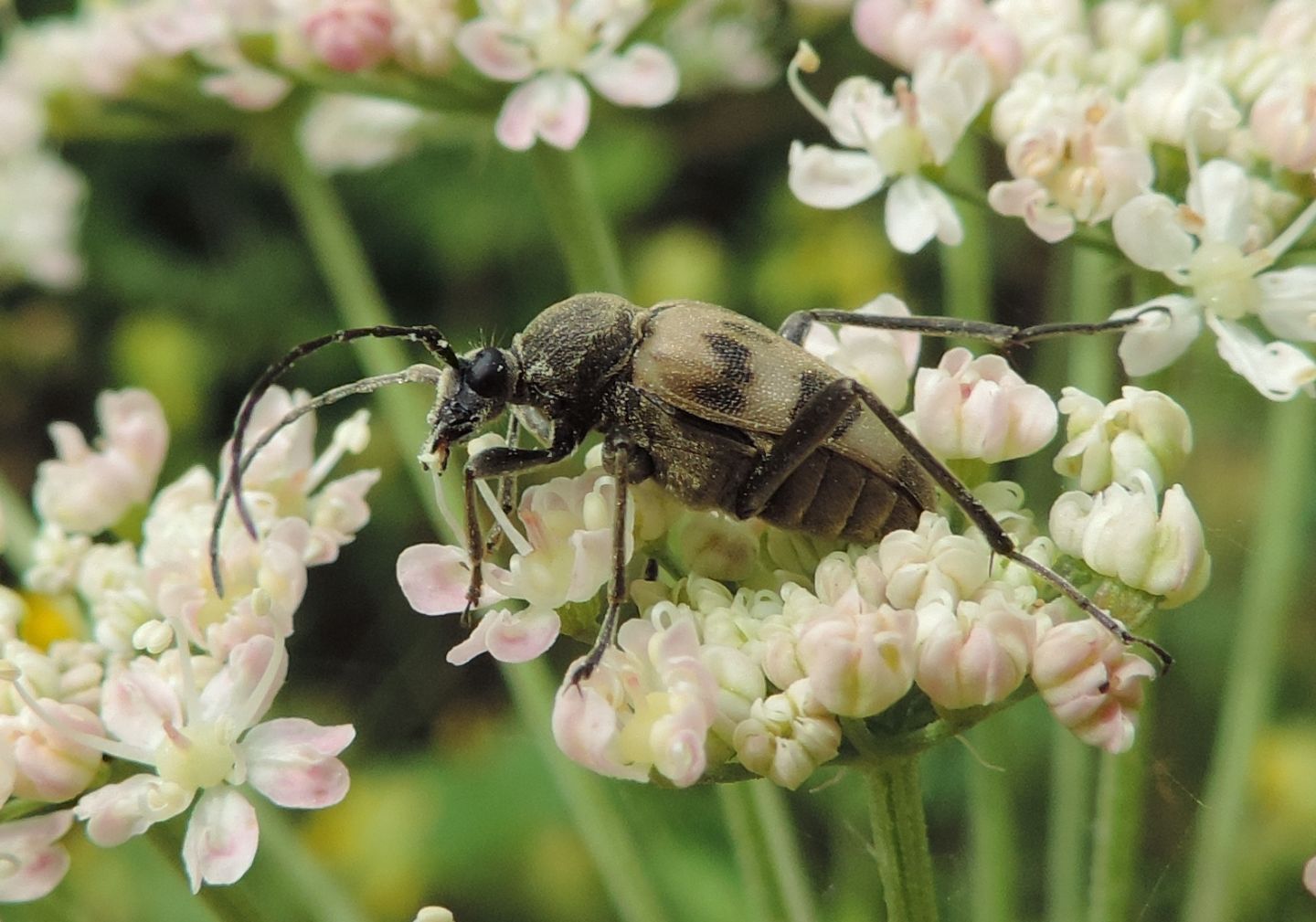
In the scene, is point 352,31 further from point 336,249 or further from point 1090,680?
point 1090,680

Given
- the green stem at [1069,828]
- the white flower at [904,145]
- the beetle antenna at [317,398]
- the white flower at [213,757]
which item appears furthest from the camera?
the green stem at [1069,828]

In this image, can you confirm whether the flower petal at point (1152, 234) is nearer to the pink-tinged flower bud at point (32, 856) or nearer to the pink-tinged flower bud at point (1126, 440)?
the pink-tinged flower bud at point (1126, 440)

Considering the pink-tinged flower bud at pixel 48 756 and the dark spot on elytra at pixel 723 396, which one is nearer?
the pink-tinged flower bud at pixel 48 756

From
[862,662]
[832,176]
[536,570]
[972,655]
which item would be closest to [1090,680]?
[972,655]

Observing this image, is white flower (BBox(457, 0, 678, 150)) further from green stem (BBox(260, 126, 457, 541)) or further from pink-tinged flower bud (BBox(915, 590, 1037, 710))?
pink-tinged flower bud (BBox(915, 590, 1037, 710))

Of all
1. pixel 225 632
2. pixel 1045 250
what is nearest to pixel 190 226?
pixel 1045 250

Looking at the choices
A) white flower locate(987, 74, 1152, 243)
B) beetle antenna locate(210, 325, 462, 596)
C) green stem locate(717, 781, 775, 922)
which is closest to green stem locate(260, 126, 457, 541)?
beetle antenna locate(210, 325, 462, 596)

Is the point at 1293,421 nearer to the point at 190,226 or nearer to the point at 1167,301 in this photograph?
the point at 1167,301

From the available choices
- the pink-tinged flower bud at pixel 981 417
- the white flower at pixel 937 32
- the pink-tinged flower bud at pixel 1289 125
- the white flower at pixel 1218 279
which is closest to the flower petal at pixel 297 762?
the pink-tinged flower bud at pixel 981 417
